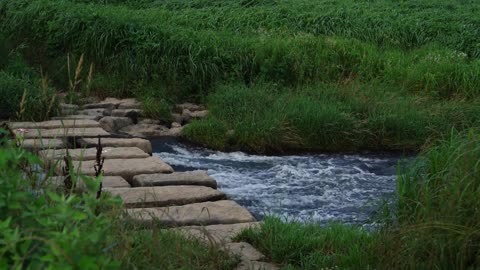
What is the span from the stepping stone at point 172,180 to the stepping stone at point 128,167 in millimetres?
179

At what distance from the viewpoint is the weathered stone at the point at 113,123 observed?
9.47 metres

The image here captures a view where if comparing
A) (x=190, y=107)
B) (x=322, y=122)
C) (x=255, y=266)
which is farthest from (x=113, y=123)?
(x=255, y=266)

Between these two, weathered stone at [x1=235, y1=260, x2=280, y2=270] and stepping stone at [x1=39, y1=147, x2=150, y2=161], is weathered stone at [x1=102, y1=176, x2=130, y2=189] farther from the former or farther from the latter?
weathered stone at [x1=235, y1=260, x2=280, y2=270]

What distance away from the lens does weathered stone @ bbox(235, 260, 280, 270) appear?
4.76 m

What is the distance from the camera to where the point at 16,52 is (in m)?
11.2

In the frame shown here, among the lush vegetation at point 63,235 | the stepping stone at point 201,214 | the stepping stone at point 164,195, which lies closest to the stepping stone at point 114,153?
the stepping stone at point 164,195

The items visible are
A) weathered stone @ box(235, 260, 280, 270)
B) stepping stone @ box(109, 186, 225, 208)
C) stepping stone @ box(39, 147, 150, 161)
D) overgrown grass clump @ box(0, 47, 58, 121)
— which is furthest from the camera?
overgrown grass clump @ box(0, 47, 58, 121)

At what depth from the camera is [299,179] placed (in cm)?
805

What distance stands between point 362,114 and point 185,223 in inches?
184

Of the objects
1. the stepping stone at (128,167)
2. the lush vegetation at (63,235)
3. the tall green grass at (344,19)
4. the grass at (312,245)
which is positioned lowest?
the stepping stone at (128,167)

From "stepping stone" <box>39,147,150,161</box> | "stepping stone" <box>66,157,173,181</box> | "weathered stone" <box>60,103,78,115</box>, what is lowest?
"weathered stone" <box>60,103,78,115</box>

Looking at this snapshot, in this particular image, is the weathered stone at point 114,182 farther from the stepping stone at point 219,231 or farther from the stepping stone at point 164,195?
the stepping stone at point 219,231

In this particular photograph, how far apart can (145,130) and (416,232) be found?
18.6 feet

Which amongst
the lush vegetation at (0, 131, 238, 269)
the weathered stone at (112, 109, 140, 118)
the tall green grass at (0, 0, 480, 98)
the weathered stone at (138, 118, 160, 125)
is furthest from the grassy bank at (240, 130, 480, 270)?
the tall green grass at (0, 0, 480, 98)
